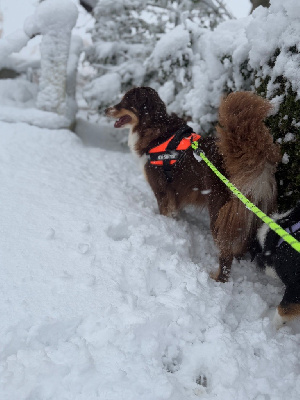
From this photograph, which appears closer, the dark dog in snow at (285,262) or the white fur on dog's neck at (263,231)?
the dark dog in snow at (285,262)

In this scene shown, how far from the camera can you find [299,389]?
180 centimetres

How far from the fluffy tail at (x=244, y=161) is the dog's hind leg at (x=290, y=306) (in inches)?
26.4

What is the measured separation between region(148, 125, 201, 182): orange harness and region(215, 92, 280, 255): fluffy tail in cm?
67

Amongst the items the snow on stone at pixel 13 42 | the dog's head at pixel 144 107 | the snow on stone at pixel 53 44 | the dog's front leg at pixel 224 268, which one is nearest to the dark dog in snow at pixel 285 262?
the dog's front leg at pixel 224 268

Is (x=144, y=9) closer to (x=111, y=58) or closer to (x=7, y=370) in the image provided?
(x=111, y=58)

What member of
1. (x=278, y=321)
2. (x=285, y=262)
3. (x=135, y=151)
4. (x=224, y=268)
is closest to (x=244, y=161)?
(x=285, y=262)

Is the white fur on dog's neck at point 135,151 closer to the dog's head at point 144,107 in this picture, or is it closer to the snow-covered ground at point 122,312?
the dog's head at point 144,107

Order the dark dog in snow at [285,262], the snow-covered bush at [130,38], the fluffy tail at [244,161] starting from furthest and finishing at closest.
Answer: the snow-covered bush at [130,38] < the fluffy tail at [244,161] < the dark dog in snow at [285,262]

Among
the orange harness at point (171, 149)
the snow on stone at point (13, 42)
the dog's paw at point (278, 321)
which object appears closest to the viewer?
the dog's paw at point (278, 321)

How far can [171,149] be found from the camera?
322 centimetres

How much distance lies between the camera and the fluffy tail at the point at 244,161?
2295mm

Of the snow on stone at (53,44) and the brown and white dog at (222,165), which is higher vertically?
the brown and white dog at (222,165)

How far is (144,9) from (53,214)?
6.03 metres

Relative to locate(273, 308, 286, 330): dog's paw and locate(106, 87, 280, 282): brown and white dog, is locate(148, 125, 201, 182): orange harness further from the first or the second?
locate(273, 308, 286, 330): dog's paw
